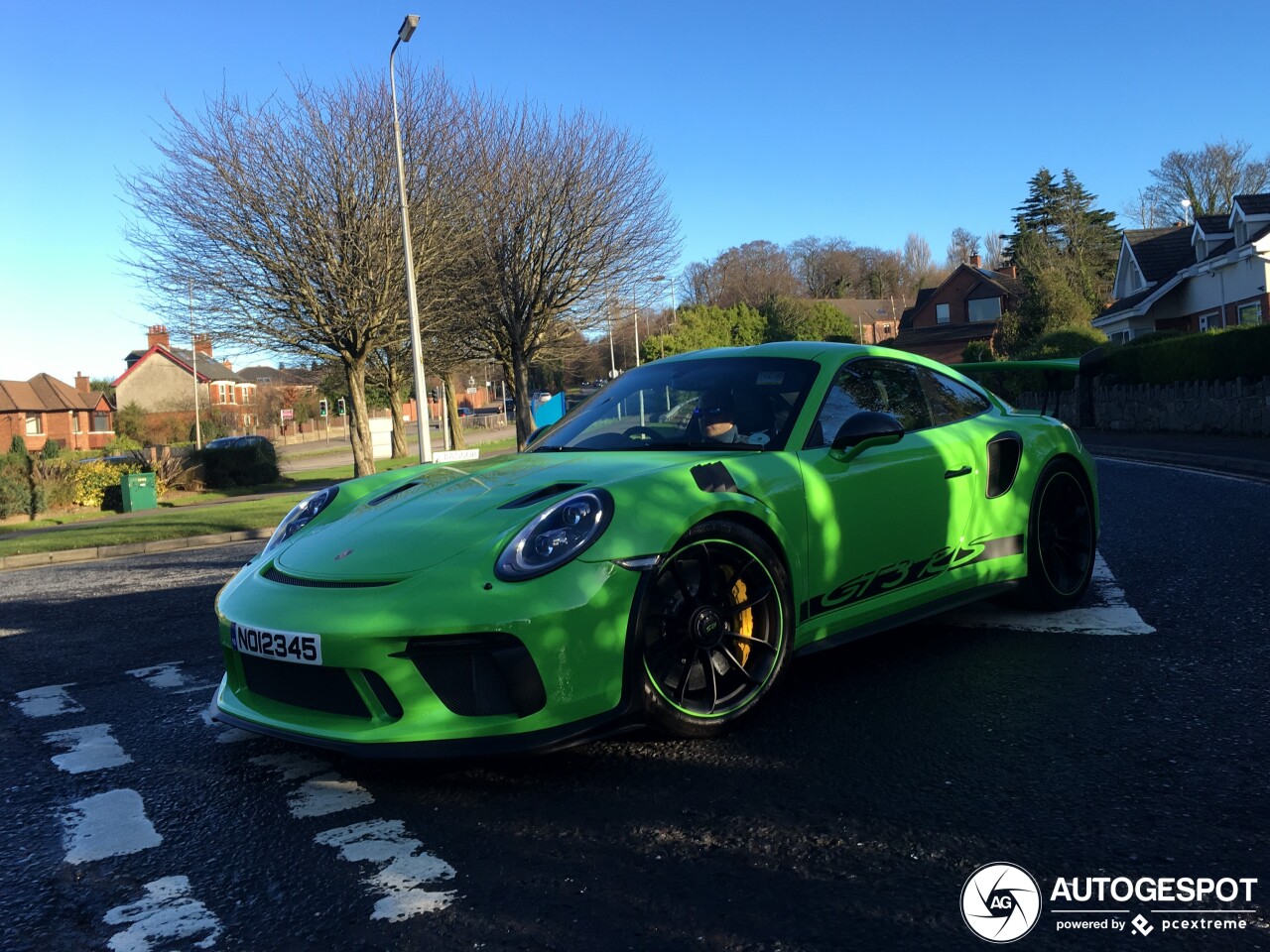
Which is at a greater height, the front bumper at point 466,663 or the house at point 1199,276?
the house at point 1199,276

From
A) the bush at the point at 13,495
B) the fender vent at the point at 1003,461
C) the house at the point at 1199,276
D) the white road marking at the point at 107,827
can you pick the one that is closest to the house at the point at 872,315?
the house at the point at 1199,276

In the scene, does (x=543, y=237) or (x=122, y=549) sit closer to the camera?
(x=122, y=549)

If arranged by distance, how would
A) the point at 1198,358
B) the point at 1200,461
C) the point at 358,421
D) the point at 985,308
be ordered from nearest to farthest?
the point at 1200,461
the point at 1198,358
the point at 358,421
the point at 985,308

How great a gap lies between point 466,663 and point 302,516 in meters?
1.65

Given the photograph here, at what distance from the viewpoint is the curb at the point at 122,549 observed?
13.4 metres

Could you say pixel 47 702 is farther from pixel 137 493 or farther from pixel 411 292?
pixel 137 493

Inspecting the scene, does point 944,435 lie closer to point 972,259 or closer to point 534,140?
point 534,140

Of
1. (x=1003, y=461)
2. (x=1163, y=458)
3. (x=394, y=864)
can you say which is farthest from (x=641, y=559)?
(x=1163, y=458)

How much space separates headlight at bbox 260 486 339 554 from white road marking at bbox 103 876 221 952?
1.76 m

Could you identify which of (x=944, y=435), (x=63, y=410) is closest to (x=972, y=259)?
(x=63, y=410)

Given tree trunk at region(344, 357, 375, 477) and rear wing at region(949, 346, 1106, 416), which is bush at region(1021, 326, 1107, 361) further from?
rear wing at region(949, 346, 1106, 416)

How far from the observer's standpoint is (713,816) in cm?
297

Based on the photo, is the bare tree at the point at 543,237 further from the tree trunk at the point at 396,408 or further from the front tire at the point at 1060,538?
the front tire at the point at 1060,538

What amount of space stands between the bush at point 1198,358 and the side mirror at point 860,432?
57.7 ft
